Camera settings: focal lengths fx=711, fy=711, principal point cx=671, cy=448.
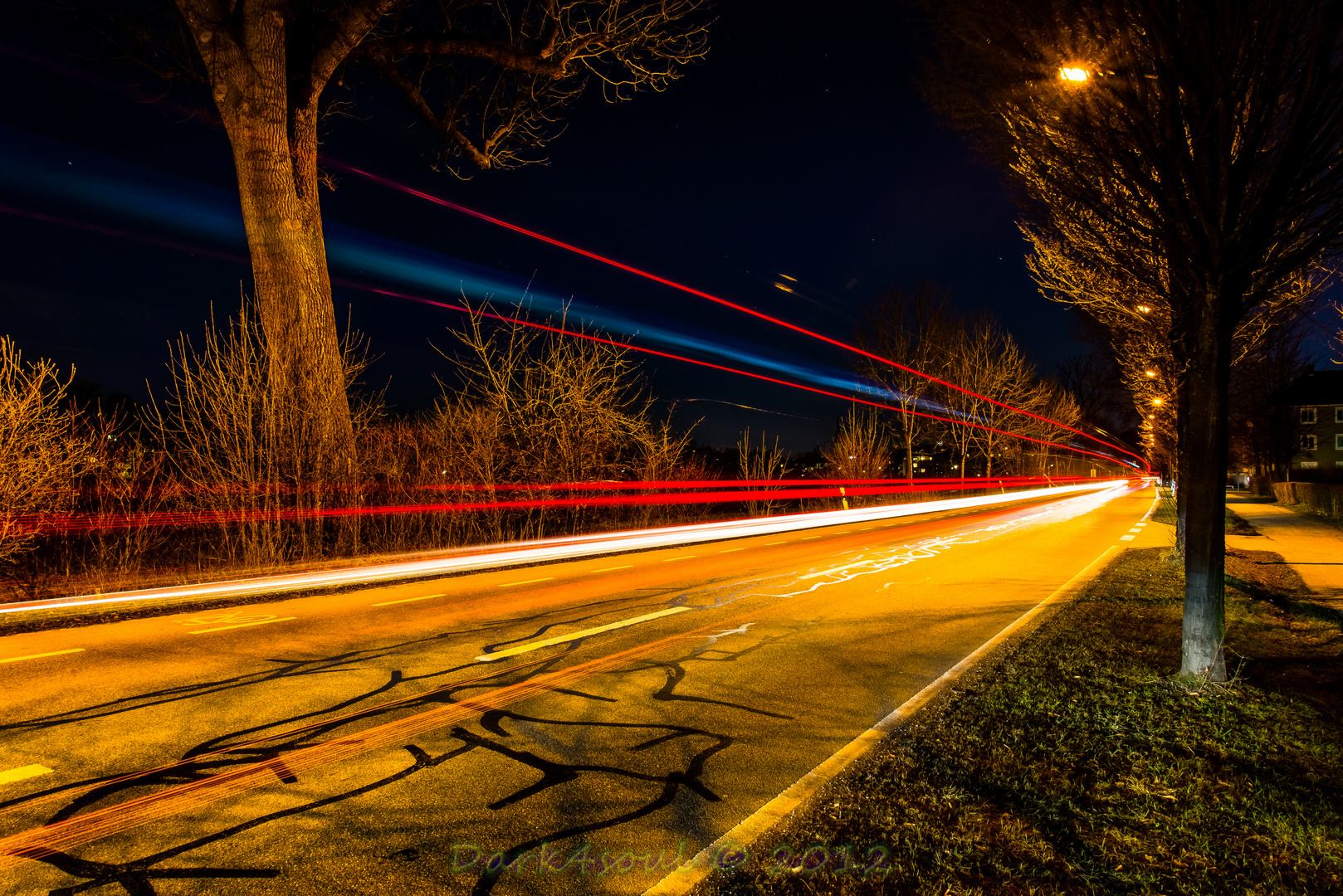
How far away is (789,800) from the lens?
144 inches

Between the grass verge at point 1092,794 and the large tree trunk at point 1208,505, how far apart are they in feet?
1.05

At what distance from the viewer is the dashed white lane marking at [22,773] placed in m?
3.99

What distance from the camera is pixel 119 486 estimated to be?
36.4ft

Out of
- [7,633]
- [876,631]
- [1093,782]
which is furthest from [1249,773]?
[7,633]

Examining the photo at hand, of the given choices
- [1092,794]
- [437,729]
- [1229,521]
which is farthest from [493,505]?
[1229,521]

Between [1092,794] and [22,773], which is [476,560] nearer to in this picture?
[22,773]

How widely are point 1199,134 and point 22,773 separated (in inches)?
345

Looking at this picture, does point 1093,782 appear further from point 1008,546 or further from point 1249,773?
point 1008,546

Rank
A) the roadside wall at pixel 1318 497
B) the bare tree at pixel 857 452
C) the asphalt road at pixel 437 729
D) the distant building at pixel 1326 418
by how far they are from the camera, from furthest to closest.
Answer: the distant building at pixel 1326 418, the bare tree at pixel 857 452, the roadside wall at pixel 1318 497, the asphalt road at pixel 437 729

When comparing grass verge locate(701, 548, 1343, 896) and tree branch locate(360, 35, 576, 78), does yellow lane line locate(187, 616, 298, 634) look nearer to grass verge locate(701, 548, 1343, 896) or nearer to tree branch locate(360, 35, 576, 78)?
grass verge locate(701, 548, 1343, 896)

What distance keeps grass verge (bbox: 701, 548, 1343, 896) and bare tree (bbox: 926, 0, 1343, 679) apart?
827 millimetres

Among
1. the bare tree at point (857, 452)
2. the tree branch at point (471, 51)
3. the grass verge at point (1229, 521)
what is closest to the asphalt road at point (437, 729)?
the tree branch at point (471, 51)

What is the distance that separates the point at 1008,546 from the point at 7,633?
1786 centimetres

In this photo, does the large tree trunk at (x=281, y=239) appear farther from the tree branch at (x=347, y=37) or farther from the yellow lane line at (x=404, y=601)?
the yellow lane line at (x=404, y=601)
